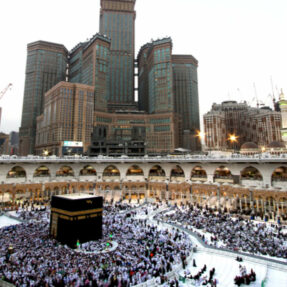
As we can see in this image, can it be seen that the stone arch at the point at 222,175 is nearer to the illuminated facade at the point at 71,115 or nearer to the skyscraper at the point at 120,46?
the illuminated facade at the point at 71,115

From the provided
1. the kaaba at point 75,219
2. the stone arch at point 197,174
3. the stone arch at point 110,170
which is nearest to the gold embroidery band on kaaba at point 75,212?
the kaaba at point 75,219

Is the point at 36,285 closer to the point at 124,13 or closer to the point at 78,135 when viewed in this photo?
the point at 78,135

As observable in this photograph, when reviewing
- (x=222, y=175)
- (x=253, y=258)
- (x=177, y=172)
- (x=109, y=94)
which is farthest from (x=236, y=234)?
(x=109, y=94)

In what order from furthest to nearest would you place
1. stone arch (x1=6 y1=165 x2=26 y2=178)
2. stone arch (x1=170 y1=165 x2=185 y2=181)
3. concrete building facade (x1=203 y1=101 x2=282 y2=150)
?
concrete building facade (x1=203 y1=101 x2=282 y2=150) < stone arch (x1=170 y1=165 x2=185 y2=181) < stone arch (x1=6 y1=165 x2=26 y2=178)

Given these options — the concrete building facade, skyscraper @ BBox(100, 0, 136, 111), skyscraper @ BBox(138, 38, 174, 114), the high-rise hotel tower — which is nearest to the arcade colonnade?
the high-rise hotel tower

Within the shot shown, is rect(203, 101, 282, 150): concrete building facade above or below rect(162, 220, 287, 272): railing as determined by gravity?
above

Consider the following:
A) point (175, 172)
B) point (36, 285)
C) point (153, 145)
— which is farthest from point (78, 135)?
point (36, 285)

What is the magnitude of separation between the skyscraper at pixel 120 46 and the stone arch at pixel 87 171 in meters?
100

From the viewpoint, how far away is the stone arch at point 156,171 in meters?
55.7

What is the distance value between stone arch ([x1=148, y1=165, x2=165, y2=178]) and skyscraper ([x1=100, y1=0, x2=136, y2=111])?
101m

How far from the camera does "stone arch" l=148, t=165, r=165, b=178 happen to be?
5569cm

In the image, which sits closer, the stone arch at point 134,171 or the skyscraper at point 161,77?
the stone arch at point 134,171

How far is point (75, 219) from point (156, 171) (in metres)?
39.9

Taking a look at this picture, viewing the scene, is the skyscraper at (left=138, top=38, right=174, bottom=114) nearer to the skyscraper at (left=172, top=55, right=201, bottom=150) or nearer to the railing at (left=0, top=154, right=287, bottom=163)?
the skyscraper at (left=172, top=55, right=201, bottom=150)
